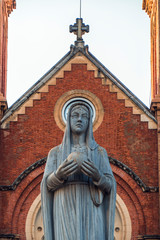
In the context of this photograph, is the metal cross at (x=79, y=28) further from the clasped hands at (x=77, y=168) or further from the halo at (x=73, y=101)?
the clasped hands at (x=77, y=168)

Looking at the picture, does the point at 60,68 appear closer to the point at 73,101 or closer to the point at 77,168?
the point at 73,101

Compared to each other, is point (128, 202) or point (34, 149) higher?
point (34, 149)

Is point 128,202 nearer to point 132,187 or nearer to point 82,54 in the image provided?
point 132,187

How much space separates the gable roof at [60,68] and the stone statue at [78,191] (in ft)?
50.0

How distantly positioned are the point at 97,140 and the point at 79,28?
12.7ft

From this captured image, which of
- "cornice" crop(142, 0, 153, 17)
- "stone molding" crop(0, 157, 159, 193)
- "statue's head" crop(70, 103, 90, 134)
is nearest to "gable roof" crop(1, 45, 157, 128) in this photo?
"stone molding" crop(0, 157, 159, 193)

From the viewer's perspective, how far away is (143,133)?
80.9 ft

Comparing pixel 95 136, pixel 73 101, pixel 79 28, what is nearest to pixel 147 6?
pixel 79 28

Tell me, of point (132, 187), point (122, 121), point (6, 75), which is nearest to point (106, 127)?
point (122, 121)

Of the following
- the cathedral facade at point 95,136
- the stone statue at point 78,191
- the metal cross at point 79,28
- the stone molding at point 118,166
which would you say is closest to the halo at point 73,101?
the cathedral facade at point 95,136

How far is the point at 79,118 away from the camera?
9.71 metres

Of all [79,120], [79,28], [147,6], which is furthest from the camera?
[147,6]

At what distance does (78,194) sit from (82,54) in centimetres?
1640

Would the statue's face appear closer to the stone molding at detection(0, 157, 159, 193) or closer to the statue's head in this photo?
the statue's head
